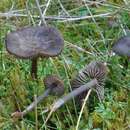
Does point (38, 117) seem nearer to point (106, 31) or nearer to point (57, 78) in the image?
point (57, 78)

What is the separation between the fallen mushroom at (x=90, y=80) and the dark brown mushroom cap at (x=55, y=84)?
0.04 meters

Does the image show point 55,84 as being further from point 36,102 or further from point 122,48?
point 122,48

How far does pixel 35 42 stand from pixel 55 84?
0.23 m

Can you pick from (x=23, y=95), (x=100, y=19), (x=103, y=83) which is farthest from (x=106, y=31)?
(x=23, y=95)

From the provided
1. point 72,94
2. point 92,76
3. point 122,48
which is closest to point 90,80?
point 92,76

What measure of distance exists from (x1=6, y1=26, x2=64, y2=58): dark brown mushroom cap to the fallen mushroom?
0.16m

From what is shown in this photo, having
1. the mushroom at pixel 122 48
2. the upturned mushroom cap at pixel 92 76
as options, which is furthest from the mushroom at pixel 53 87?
the mushroom at pixel 122 48

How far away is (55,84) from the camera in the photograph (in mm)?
1839

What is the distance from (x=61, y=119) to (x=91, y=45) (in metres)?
0.65

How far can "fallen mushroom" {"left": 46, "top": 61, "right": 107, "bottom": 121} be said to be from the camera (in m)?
1.85

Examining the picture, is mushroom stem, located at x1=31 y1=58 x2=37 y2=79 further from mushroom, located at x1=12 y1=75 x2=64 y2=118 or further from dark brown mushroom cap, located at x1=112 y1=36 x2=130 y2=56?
dark brown mushroom cap, located at x1=112 y1=36 x2=130 y2=56

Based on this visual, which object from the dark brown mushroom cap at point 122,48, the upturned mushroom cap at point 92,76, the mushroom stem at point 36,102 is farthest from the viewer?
the dark brown mushroom cap at point 122,48

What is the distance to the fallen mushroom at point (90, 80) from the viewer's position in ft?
6.07

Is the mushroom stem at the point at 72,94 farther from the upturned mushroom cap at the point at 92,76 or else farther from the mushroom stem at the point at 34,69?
the mushroom stem at the point at 34,69
